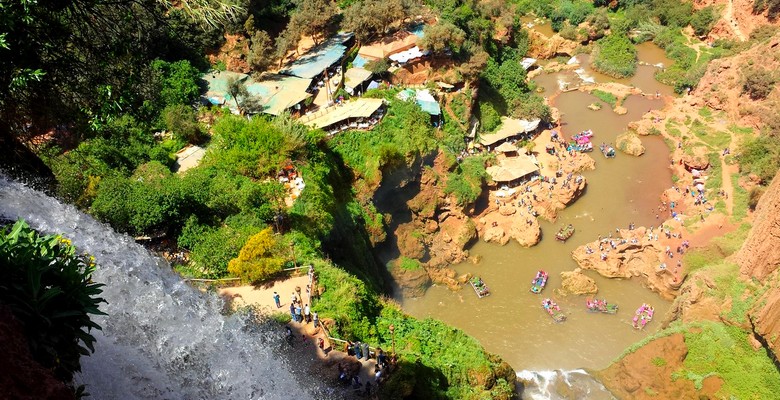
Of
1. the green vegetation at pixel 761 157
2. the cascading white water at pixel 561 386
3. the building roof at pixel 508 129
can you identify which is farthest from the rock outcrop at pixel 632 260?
the building roof at pixel 508 129

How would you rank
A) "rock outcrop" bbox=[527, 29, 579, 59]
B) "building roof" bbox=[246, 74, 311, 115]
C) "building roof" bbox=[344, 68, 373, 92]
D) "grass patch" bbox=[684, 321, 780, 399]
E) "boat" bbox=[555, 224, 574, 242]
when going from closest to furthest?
1. "grass patch" bbox=[684, 321, 780, 399]
2. "building roof" bbox=[246, 74, 311, 115]
3. "boat" bbox=[555, 224, 574, 242]
4. "building roof" bbox=[344, 68, 373, 92]
5. "rock outcrop" bbox=[527, 29, 579, 59]

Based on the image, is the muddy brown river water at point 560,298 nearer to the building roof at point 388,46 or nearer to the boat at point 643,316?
the boat at point 643,316

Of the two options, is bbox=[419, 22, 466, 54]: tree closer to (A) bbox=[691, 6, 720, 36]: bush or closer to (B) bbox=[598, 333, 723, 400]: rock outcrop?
(B) bbox=[598, 333, 723, 400]: rock outcrop

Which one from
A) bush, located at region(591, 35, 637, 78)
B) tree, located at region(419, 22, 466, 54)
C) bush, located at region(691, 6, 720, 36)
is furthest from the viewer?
bush, located at region(691, 6, 720, 36)

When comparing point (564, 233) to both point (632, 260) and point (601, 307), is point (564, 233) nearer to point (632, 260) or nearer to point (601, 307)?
point (632, 260)

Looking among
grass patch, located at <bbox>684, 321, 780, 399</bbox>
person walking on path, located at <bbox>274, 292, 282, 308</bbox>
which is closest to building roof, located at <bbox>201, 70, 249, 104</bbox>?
person walking on path, located at <bbox>274, 292, 282, 308</bbox>

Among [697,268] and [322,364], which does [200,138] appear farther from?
[697,268]
